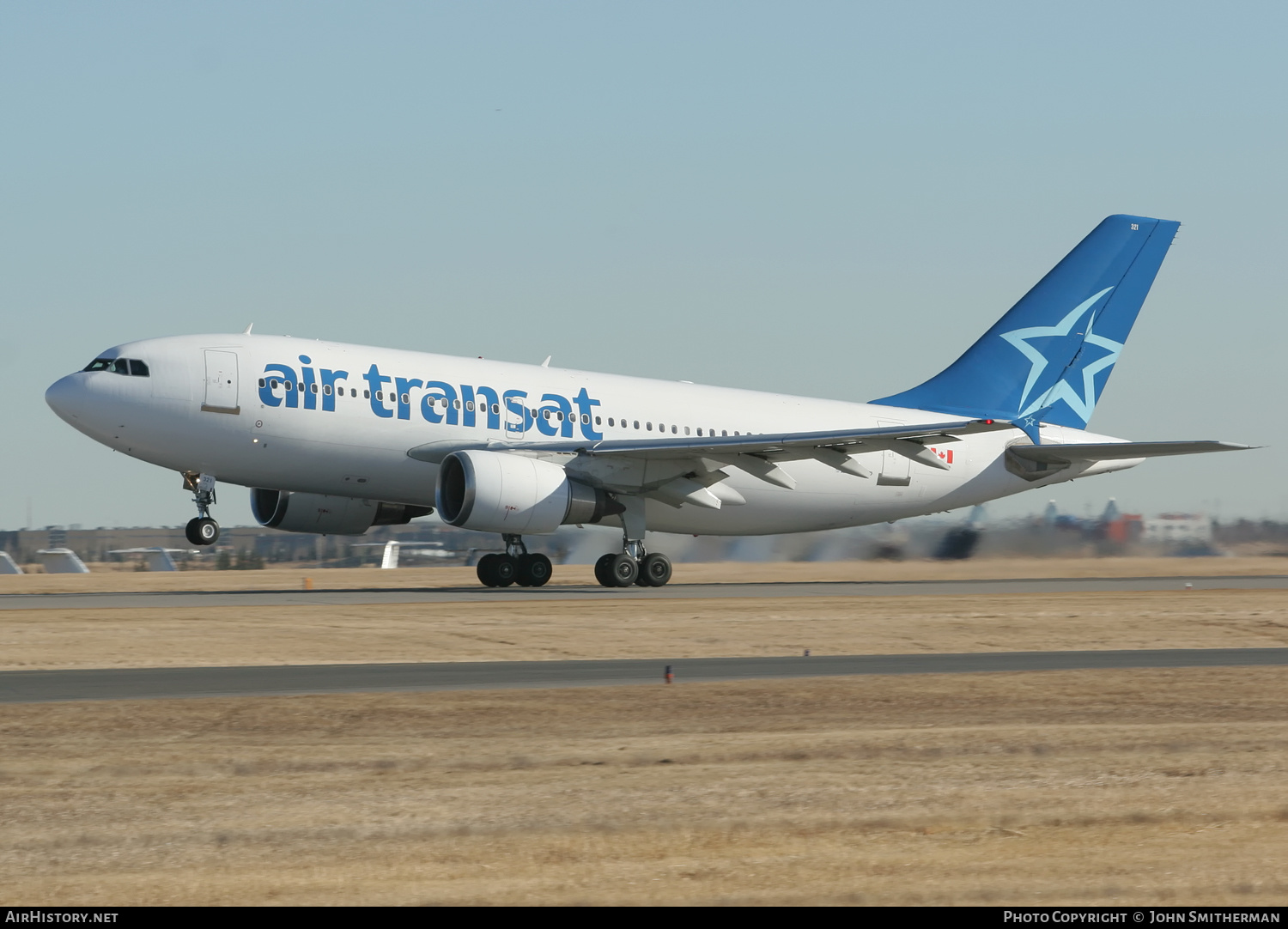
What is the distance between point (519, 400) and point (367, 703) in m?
19.6

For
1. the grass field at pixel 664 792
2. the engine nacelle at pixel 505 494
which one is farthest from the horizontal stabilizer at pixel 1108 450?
the grass field at pixel 664 792

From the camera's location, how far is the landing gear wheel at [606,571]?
33.1 m

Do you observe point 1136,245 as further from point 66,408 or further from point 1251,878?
point 1251,878

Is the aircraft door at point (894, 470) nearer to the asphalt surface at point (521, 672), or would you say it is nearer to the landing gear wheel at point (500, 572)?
the landing gear wheel at point (500, 572)

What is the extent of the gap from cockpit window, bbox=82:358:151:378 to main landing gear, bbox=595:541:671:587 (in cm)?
1027

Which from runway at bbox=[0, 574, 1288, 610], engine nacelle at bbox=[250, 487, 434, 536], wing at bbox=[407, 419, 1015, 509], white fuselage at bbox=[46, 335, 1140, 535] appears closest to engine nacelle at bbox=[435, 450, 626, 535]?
wing at bbox=[407, 419, 1015, 509]

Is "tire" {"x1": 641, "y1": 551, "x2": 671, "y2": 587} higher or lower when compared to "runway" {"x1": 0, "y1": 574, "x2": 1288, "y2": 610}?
higher

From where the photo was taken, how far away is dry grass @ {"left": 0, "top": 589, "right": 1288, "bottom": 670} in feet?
61.4

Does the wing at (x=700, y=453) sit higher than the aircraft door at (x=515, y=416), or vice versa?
the aircraft door at (x=515, y=416)

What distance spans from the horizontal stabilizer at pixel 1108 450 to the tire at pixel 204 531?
65.3 ft

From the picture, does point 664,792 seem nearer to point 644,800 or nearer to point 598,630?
point 644,800

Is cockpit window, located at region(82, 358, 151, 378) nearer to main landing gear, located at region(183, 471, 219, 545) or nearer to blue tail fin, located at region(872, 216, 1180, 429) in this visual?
main landing gear, located at region(183, 471, 219, 545)

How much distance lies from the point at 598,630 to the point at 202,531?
1153 centimetres

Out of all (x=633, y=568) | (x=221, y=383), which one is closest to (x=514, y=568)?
(x=633, y=568)
